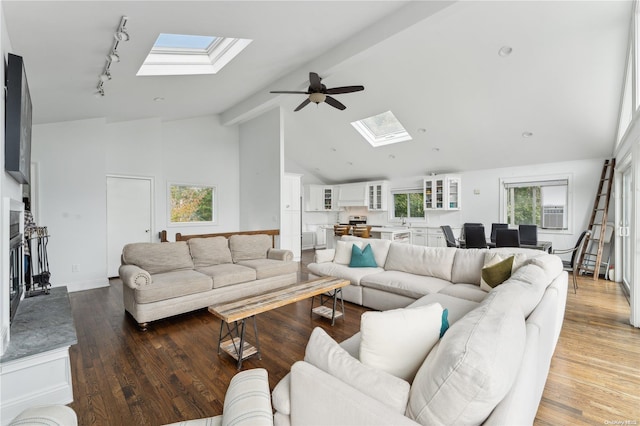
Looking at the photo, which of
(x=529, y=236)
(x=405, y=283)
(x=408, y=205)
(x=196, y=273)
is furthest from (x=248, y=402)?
(x=408, y=205)

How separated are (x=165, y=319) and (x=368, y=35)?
4.25 meters

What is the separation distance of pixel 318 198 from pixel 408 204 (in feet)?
9.62

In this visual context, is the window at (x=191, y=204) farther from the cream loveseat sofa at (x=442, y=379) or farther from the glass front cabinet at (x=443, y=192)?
the cream loveseat sofa at (x=442, y=379)

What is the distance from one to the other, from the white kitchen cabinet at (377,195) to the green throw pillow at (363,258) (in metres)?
4.81

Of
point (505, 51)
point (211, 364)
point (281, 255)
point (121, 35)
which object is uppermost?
point (505, 51)

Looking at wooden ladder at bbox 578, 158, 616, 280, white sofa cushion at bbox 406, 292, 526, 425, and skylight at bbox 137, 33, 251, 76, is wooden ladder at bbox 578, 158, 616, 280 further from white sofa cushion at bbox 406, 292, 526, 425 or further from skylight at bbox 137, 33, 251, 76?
skylight at bbox 137, 33, 251, 76

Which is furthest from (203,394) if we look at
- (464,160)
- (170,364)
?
(464,160)

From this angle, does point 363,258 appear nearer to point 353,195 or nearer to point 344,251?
point 344,251

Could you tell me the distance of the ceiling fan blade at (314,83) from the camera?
143 inches

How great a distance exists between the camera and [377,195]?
9.09 metres

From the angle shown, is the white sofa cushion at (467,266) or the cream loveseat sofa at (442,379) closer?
the cream loveseat sofa at (442,379)

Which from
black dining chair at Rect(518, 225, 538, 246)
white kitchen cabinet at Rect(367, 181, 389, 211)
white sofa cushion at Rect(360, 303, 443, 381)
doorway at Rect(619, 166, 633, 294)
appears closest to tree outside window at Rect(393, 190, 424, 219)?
white kitchen cabinet at Rect(367, 181, 389, 211)

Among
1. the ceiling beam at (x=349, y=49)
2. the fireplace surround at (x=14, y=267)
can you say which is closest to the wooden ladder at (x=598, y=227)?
the ceiling beam at (x=349, y=49)

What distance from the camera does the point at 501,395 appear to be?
1.00m
